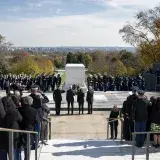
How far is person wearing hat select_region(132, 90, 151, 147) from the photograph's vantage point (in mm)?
10664

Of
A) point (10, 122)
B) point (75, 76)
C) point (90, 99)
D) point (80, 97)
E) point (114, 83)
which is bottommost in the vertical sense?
point (90, 99)

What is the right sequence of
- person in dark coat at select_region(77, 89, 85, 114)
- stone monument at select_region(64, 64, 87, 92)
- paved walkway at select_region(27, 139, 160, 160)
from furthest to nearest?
stone monument at select_region(64, 64, 87, 92) → person in dark coat at select_region(77, 89, 85, 114) → paved walkway at select_region(27, 139, 160, 160)

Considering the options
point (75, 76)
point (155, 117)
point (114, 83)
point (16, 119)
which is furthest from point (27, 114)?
point (114, 83)

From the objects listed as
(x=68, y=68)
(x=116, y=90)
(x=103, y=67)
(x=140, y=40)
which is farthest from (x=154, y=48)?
(x=103, y=67)

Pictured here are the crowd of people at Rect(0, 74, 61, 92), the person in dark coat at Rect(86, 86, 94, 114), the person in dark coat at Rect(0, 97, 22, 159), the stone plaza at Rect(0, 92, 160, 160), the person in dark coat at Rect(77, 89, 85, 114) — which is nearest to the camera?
the person in dark coat at Rect(0, 97, 22, 159)

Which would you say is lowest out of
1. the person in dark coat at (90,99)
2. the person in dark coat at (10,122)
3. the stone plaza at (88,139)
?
the stone plaza at (88,139)

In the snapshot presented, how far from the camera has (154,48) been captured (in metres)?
50.0

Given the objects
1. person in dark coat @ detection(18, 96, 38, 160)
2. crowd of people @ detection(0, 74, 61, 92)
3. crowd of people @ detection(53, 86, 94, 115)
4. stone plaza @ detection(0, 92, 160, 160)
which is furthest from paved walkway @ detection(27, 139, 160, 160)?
crowd of people @ detection(0, 74, 61, 92)

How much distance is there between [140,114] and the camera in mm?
10727

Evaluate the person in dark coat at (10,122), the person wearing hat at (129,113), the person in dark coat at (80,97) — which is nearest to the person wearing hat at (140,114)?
the person wearing hat at (129,113)

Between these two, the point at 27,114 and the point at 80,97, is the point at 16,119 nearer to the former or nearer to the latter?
the point at 27,114

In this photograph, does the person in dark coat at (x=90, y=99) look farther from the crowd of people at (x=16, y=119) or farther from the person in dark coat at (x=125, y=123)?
the crowd of people at (x=16, y=119)

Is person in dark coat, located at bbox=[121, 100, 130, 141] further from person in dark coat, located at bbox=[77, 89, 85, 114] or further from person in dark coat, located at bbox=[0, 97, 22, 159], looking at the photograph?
person in dark coat, located at bbox=[77, 89, 85, 114]

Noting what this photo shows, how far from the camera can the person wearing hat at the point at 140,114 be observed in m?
10.7
